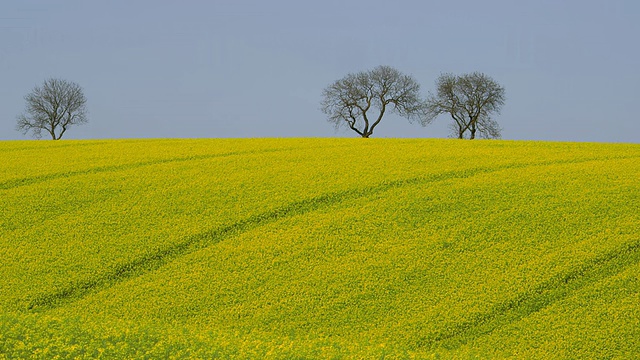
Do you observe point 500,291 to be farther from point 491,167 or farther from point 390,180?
point 491,167

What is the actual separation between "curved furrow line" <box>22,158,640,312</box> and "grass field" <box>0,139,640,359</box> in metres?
0.04

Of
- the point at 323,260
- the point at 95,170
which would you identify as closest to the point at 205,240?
the point at 323,260

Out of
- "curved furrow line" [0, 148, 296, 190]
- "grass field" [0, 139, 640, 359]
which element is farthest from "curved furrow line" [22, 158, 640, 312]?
"curved furrow line" [0, 148, 296, 190]

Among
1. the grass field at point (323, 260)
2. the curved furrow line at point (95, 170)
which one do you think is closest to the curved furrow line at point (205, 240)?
the grass field at point (323, 260)

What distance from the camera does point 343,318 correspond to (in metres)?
10.4

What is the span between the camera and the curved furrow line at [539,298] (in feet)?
32.7

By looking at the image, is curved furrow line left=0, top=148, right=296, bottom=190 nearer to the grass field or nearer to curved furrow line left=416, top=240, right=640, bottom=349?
the grass field

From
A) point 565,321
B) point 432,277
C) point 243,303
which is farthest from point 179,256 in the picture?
point 565,321

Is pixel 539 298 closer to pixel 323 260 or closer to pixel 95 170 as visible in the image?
pixel 323 260

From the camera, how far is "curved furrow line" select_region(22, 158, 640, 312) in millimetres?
11453

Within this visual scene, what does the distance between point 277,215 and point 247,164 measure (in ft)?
15.2

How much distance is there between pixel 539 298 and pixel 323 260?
155 inches

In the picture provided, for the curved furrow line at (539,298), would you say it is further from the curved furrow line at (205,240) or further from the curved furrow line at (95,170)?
the curved furrow line at (95,170)

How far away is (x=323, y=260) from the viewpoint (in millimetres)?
12023
